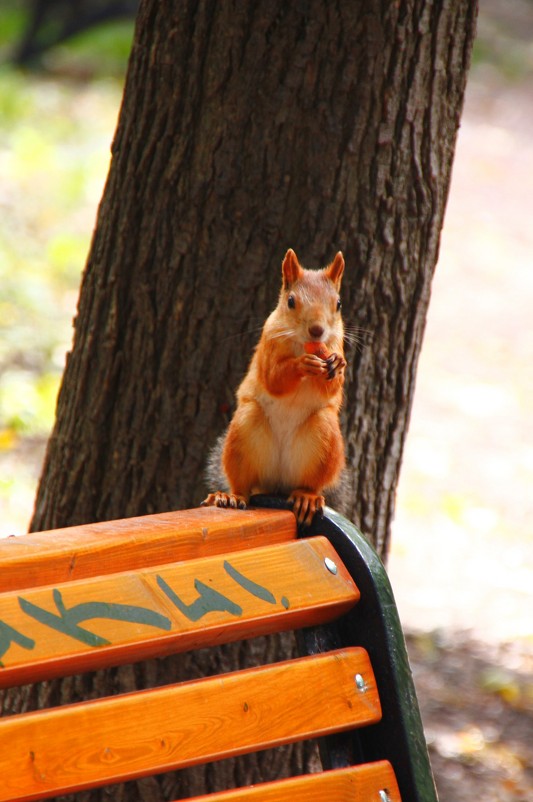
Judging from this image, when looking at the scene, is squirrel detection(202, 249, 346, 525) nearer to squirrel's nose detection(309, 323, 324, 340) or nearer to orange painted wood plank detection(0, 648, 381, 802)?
squirrel's nose detection(309, 323, 324, 340)

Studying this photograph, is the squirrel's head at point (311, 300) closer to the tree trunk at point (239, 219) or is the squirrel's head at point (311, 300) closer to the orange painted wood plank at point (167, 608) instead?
the tree trunk at point (239, 219)

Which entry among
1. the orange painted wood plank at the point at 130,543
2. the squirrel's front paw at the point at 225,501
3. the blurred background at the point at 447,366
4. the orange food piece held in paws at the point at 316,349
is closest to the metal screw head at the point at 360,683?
the orange painted wood plank at the point at 130,543

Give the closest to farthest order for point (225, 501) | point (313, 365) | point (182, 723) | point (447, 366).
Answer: point (182, 723)
point (313, 365)
point (225, 501)
point (447, 366)

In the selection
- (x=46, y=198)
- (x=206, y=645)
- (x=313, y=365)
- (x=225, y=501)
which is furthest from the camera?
(x=46, y=198)

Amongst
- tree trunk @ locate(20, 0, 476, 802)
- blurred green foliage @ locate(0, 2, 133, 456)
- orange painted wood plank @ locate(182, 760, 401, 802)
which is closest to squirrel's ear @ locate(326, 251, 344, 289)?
tree trunk @ locate(20, 0, 476, 802)

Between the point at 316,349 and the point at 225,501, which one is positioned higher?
the point at 316,349

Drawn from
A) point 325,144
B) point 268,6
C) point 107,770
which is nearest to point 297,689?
point 107,770

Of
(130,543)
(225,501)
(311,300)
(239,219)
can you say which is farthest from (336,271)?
(130,543)

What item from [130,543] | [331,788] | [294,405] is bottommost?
[331,788]

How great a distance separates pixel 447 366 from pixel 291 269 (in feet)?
Answer: 15.9

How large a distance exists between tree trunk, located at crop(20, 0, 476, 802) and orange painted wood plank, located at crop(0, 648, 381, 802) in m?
0.74

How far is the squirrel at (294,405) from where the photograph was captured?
6.24ft

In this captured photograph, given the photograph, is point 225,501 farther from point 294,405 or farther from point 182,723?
point 182,723

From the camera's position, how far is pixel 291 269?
75.6 inches
